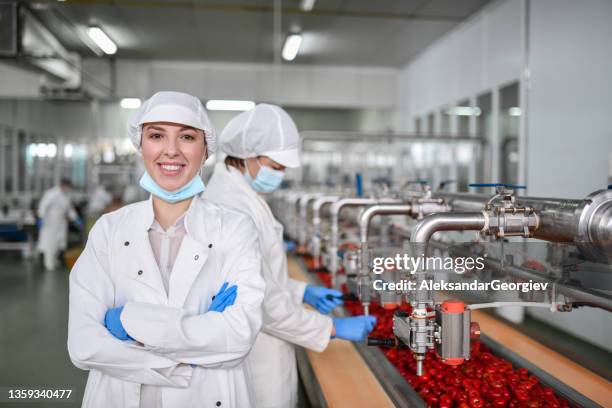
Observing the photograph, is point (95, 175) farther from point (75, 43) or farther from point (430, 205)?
point (430, 205)

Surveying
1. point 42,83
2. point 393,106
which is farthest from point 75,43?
point 393,106

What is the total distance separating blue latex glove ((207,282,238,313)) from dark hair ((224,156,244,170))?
0.96m

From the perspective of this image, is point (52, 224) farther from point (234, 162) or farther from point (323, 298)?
point (323, 298)

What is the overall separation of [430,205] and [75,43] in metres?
8.18

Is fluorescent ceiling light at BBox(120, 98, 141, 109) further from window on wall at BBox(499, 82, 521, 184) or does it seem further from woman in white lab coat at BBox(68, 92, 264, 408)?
woman in white lab coat at BBox(68, 92, 264, 408)

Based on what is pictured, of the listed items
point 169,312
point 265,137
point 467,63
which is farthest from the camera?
point 467,63

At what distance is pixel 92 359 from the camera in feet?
4.25

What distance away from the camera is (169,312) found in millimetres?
1312

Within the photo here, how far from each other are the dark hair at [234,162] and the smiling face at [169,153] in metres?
0.77

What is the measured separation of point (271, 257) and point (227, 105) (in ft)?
28.3

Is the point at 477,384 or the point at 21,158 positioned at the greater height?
the point at 21,158

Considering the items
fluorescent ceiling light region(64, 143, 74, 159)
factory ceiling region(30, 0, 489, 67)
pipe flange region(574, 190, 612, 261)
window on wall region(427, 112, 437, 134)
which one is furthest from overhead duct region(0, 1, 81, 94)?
window on wall region(427, 112, 437, 134)

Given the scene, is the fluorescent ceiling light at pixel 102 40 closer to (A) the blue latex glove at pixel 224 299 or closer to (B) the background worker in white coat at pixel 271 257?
(B) the background worker in white coat at pixel 271 257

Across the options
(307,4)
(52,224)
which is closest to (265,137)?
(307,4)
